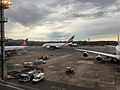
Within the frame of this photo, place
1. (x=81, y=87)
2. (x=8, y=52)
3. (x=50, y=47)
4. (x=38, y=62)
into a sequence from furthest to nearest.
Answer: (x=50, y=47), (x=8, y=52), (x=38, y=62), (x=81, y=87)

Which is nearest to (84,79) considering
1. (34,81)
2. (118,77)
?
(118,77)

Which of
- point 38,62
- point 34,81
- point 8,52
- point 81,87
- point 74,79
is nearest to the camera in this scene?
point 81,87

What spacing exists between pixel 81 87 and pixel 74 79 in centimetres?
440

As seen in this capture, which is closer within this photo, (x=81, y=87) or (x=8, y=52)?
(x=81, y=87)

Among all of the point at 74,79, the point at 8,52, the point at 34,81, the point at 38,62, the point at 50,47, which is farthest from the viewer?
the point at 50,47

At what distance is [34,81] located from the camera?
2748 centimetres

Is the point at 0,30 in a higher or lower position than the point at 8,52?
higher

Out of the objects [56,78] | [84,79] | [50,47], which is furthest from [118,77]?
[50,47]

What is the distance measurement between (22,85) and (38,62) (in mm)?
20621

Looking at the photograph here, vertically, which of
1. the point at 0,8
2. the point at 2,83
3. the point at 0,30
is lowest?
the point at 2,83

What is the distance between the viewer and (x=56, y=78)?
99.7ft

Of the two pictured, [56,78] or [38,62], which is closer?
[56,78]

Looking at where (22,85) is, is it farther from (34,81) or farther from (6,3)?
(6,3)

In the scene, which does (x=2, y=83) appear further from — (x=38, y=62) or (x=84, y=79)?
(x=38, y=62)
